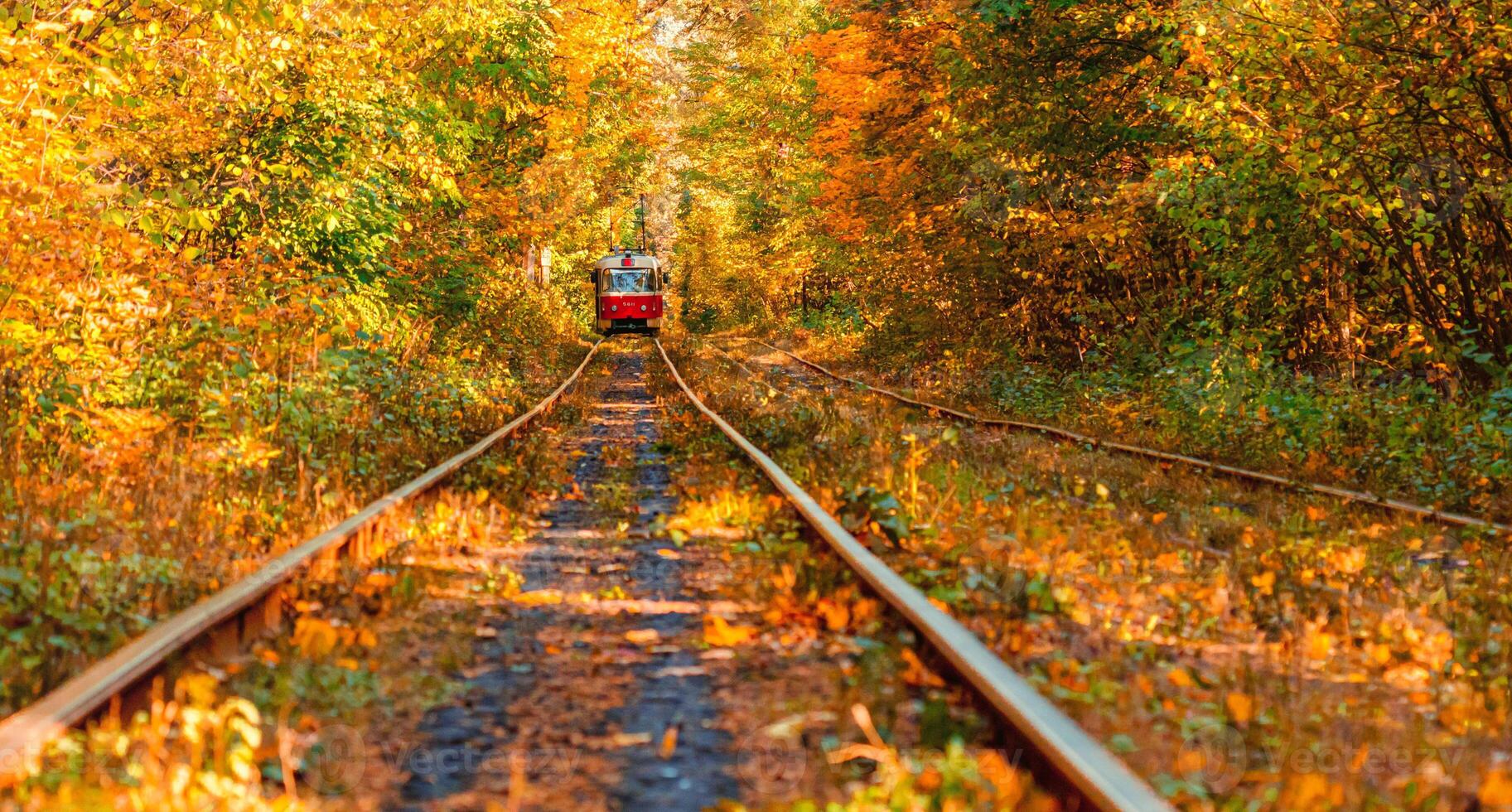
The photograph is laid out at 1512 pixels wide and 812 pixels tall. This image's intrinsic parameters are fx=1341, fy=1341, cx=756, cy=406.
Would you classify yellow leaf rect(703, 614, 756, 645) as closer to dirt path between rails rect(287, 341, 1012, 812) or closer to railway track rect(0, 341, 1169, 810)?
dirt path between rails rect(287, 341, 1012, 812)

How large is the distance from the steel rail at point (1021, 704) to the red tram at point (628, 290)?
34.9 meters

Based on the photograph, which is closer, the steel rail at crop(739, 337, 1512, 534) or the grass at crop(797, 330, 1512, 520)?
the steel rail at crop(739, 337, 1512, 534)

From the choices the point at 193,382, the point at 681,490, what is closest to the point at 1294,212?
the point at 681,490

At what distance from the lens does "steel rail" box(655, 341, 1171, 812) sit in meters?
3.00

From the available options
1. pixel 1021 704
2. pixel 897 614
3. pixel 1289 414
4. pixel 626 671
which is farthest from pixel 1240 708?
pixel 1289 414

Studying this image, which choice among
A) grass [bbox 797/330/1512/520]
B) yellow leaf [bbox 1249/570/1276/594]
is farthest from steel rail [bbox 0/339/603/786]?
grass [bbox 797/330/1512/520]

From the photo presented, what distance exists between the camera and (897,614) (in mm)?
5176

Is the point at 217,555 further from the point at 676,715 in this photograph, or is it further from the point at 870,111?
the point at 870,111

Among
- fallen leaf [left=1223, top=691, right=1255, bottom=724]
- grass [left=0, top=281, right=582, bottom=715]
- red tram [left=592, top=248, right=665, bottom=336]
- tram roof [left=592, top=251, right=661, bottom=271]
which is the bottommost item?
fallen leaf [left=1223, top=691, right=1255, bottom=724]

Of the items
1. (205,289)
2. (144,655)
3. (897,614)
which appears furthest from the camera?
(205,289)

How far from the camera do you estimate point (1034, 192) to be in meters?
18.8

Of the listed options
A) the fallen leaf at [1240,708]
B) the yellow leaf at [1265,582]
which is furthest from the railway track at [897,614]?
the yellow leaf at [1265,582]

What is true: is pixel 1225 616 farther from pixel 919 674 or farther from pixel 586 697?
pixel 586 697

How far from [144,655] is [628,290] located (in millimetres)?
37152
